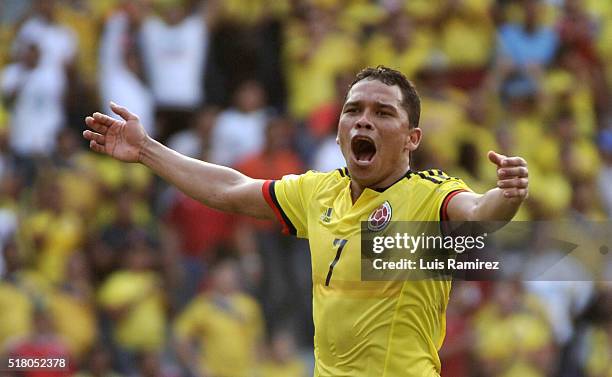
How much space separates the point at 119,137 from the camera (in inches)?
203

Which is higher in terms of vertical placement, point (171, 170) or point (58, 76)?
point (58, 76)

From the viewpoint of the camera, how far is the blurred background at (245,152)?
31.0ft

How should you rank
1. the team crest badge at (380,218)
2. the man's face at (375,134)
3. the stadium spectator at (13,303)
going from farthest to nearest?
the stadium spectator at (13,303), the man's face at (375,134), the team crest badge at (380,218)

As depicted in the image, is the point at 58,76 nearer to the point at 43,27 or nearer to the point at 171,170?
the point at 43,27

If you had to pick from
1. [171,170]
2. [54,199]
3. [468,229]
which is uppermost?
[54,199]

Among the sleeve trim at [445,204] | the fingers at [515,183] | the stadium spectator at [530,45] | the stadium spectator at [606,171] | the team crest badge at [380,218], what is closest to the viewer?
the fingers at [515,183]

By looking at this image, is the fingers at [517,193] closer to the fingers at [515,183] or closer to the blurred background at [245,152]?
the fingers at [515,183]

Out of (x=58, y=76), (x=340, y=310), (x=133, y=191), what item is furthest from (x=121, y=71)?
(x=340, y=310)

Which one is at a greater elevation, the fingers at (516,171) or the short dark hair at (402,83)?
the short dark hair at (402,83)

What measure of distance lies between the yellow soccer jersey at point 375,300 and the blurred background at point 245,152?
4.80 metres

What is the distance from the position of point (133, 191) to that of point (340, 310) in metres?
5.97

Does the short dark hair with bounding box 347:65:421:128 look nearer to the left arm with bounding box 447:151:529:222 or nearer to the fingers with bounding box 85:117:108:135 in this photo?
the left arm with bounding box 447:151:529:222

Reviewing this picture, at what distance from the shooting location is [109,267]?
9.88 meters

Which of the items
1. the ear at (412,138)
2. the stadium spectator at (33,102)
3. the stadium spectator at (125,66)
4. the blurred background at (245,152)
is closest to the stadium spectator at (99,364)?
the blurred background at (245,152)
